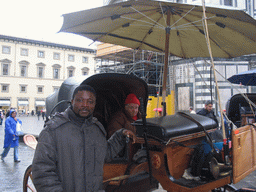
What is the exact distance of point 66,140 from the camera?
202cm

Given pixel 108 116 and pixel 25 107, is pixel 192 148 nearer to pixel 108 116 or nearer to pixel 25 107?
pixel 108 116

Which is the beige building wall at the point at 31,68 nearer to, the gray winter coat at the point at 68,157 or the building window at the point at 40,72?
the building window at the point at 40,72

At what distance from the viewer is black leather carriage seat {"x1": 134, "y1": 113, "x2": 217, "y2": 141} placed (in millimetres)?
2205

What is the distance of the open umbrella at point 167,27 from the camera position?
3287 mm

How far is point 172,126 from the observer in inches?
90.4

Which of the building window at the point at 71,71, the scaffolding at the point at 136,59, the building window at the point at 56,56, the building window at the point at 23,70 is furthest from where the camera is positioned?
the building window at the point at 71,71

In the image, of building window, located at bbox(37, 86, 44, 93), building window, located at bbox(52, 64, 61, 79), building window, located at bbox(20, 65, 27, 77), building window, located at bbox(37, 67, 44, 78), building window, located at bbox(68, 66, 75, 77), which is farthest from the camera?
building window, located at bbox(68, 66, 75, 77)

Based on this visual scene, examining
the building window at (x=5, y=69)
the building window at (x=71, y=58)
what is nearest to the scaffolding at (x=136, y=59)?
the building window at (x=71, y=58)

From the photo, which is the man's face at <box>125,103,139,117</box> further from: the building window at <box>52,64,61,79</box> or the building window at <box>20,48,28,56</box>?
the building window at <box>52,64,61,79</box>

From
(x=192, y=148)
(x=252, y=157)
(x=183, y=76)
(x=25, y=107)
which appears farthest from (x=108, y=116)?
(x=25, y=107)

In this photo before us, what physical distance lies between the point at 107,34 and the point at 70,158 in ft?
10.4

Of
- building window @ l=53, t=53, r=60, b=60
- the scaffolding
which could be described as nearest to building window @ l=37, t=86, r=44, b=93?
building window @ l=53, t=53, r=60, b=60

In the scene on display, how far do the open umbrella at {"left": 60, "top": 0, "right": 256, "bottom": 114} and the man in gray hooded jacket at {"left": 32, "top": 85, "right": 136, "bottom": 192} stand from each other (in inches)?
62.7

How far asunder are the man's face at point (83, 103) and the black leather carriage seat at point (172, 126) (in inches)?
20.9
